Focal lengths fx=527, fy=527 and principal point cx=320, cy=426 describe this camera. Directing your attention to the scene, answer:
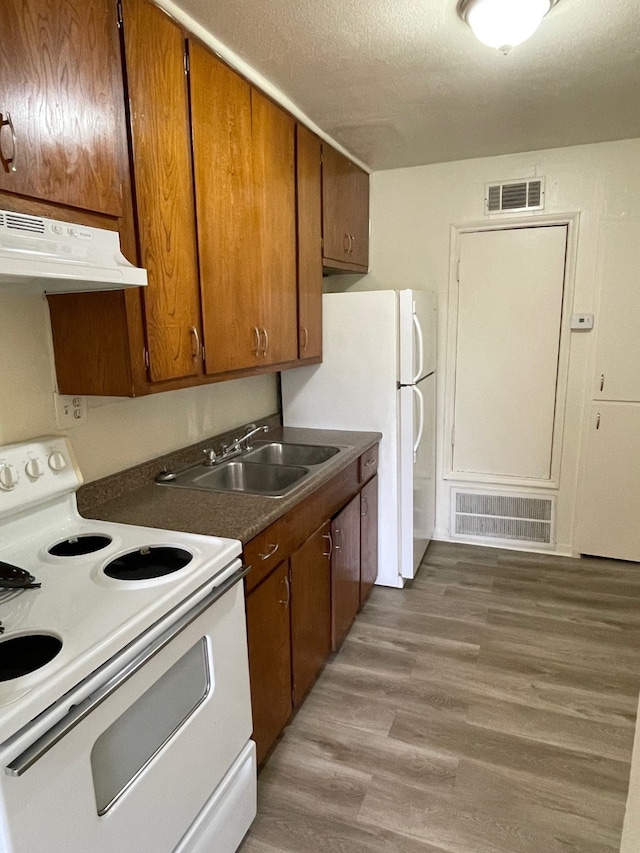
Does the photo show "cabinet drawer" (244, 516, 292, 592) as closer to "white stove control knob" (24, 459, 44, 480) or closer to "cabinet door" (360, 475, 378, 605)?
"white stove control knob" (24, 459, 44, 480)

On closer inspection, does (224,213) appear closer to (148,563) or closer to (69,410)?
(69,410)

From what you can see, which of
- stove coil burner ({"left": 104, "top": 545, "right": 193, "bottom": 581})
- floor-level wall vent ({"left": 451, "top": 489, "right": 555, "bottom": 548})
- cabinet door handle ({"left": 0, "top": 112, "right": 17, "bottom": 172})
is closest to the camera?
cabinet door handle ({"left": 0, "top": 112, "right": 17, "bottom": 172})

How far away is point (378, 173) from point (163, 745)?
3.28m

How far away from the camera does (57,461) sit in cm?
153

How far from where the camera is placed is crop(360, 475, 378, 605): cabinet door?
8.77 feet

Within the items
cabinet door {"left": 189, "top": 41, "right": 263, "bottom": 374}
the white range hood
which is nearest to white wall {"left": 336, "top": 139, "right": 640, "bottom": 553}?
cabinet door {"left": 189, "top": 41, "right": 263, "bottom": 374}

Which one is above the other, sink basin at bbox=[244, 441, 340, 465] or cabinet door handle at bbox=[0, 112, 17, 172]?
cabinet door handle at bbox=[0, 112, 17, 172]

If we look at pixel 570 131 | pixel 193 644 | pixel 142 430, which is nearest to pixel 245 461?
pixel 142 430

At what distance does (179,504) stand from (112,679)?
81 cm

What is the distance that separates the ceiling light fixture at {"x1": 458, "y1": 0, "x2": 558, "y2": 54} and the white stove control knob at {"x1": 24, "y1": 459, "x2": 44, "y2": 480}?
1849 millimetres

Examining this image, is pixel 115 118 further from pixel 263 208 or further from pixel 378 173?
pixel 378 173

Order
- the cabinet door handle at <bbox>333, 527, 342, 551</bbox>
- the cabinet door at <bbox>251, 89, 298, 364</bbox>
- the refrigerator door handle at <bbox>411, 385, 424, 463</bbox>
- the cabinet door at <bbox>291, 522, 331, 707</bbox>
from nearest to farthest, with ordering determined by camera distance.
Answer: the cabinet door at <bbox>291, 522, 331, 707</bbox>, the cabinet door at <bbox>251, 89, 298, 364</bbox>, the cabinet door handle at <bbox>333, 527, 342, 551</bbox>, the refrigerator door handle at <bbox>411, 385, 424, 463</bbox>

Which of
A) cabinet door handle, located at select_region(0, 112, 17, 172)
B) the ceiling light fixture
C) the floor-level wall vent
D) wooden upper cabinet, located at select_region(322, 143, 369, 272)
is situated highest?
the ceiling light fixture

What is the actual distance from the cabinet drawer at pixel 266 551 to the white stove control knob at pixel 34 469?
61 cm
